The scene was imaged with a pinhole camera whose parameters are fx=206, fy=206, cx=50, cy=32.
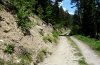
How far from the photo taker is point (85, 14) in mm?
47219

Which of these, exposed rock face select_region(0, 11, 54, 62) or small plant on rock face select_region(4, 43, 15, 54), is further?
exposed rock face select_region(0, 11, 54, 62)

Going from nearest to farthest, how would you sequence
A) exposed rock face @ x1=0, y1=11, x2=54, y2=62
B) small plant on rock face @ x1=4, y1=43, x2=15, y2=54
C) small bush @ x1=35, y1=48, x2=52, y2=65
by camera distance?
small plant on rock face @ x1=4, y1=43, x2=15, y2=54 < exposed rock face @ x1=0, y1=11, x2=54, y2=62 < small bush @ x1=35, y1=48, x2=52, y2=65

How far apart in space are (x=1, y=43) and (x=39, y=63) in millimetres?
2902

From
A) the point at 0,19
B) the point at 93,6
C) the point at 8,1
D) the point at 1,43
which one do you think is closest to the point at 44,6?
the point at 93,6

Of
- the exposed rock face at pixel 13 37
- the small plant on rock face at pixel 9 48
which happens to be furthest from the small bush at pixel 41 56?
the small plant on rock face at pixel 9 48

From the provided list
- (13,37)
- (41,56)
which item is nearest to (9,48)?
(13,37)

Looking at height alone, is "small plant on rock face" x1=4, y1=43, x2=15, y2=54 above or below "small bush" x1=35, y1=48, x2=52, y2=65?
above

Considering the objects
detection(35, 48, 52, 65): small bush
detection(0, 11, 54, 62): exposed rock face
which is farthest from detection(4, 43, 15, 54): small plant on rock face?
detection(35, 48, 52, 65): small bush

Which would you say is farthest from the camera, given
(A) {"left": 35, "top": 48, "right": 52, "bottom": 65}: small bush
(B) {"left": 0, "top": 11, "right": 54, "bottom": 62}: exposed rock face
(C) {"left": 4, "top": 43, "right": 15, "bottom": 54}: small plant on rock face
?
(A) {"left": 35, "top": 48, "right": 52, "bottom": 65}: small bush

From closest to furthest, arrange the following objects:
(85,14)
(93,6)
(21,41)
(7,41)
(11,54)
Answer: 1. (11,54)
2. (7,41)
3. (21,41)
4. (93,6)
5. (85,14)

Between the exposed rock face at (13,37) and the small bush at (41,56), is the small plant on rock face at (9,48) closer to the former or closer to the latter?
the exposed rock face at (13,37)

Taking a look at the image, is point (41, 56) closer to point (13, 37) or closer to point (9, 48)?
point (13, 37)

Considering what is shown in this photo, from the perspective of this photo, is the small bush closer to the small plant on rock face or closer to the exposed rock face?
the exposed rock face

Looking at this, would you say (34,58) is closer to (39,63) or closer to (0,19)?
(39,63)
